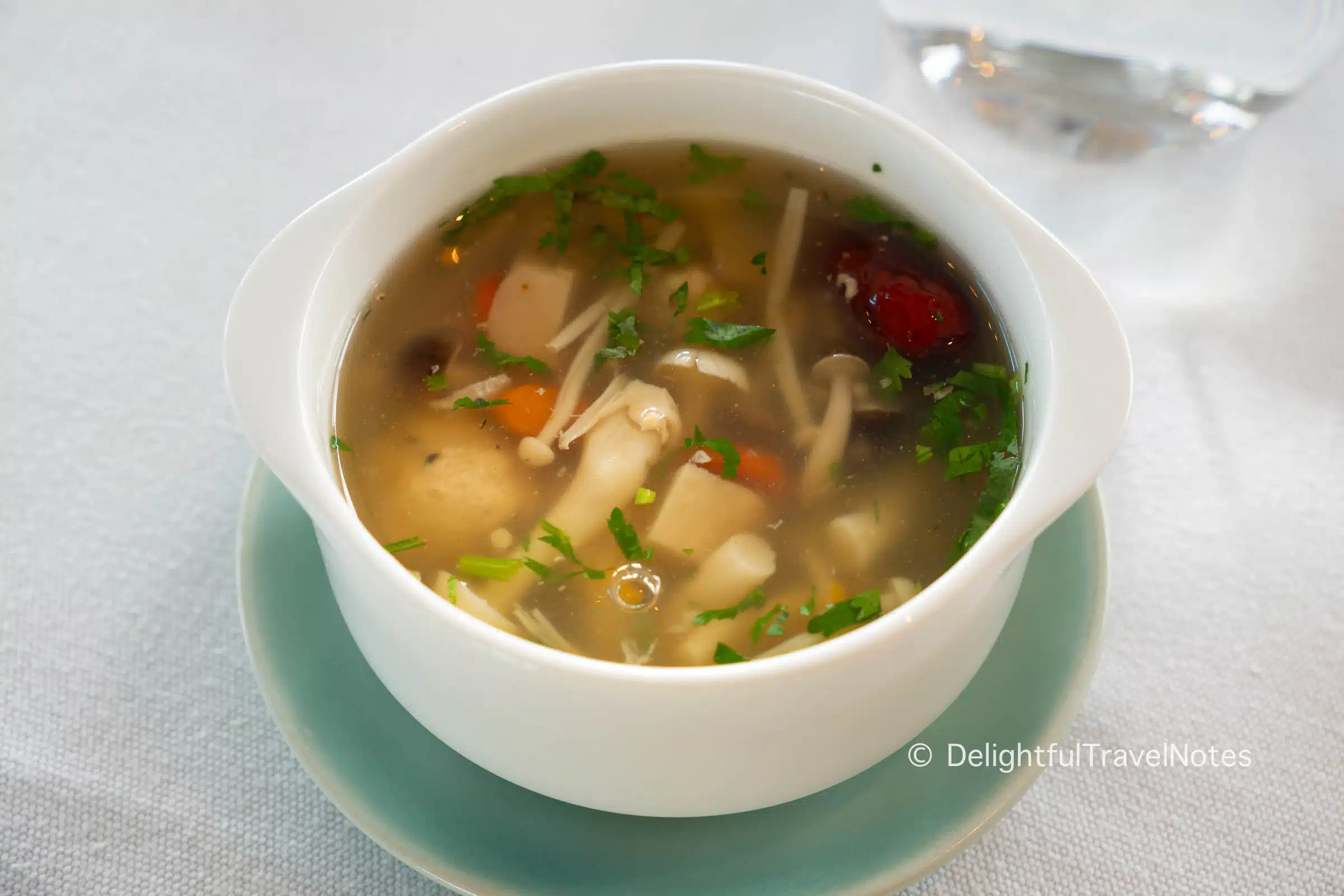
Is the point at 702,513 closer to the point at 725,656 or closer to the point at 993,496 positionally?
the point at 725,656

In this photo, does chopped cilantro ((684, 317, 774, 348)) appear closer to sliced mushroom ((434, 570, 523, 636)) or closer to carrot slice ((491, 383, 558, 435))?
carrot slice ((491, 383, 558, 435))

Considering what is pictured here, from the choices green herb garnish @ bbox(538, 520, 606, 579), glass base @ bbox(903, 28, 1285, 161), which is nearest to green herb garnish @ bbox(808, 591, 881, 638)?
green herb garnish @ bbox(538, 520, 606, 579)

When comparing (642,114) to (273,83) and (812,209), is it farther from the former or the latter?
(273,83)

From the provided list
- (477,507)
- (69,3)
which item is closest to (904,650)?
(477,507)

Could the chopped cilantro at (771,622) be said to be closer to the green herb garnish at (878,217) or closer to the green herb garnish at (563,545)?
the green herb garnish at (563,545)

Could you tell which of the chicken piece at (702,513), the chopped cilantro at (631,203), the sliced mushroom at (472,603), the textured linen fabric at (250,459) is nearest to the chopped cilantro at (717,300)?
the chopped cilantro at (631,203)

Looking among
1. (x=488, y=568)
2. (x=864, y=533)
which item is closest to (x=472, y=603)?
(x=488, y=568)
